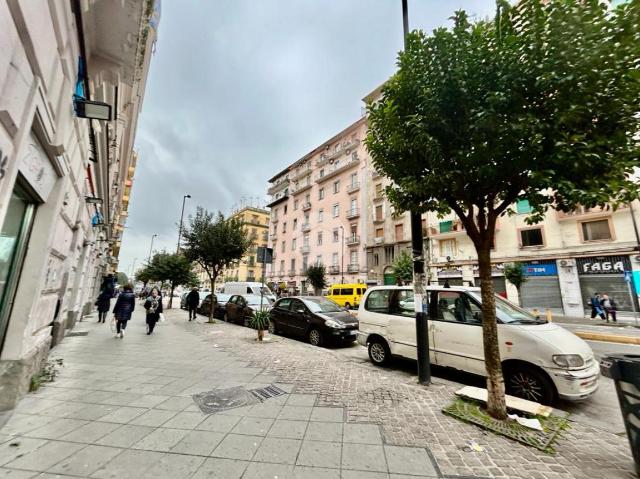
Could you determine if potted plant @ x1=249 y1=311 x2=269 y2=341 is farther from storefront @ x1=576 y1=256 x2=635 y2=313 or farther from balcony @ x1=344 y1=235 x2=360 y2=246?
balcony @ x1=344 y1=235 x2=360 y2=246

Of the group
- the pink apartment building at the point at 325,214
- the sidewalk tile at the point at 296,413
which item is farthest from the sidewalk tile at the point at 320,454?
the pink apartment building at the point at 325,214

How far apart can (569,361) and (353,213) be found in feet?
107

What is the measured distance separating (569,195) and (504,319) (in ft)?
8.44

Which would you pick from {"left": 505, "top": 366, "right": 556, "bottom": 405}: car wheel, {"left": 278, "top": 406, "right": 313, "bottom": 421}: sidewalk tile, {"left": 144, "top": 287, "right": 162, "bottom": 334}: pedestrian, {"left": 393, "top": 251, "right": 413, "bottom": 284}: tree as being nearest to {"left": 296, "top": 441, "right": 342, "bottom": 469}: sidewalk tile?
{"left": 278, "top": 406, "right": 313, "bottom": 421}: sidewalk tile

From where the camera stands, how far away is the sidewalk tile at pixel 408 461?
2.58m

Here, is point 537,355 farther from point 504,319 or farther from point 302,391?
point 302,391

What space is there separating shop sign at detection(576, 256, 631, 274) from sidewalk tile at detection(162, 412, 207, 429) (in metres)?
25.9

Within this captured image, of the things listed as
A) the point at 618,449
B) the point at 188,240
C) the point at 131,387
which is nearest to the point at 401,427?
the point at 618,449

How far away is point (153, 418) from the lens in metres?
3.53

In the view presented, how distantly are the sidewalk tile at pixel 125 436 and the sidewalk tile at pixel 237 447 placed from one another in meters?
0.92

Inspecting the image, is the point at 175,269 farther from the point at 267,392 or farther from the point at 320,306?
the point at 267,392

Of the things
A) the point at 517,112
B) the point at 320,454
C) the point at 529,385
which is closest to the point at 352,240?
the point at 529,385

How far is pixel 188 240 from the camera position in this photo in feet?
49.2

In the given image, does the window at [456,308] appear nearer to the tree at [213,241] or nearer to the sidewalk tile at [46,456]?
the sidewalk tile at [46,456]
